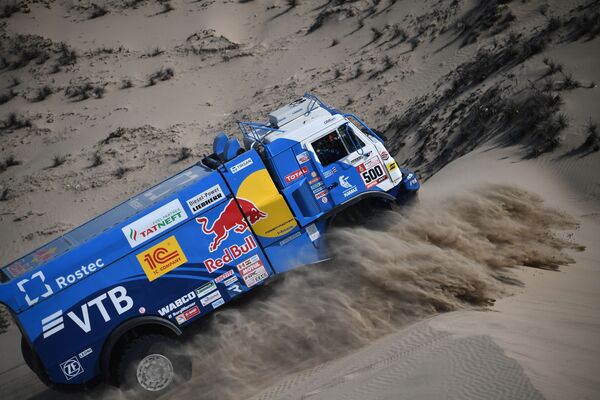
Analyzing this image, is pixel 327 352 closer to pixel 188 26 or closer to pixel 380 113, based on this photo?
pixel 380 113

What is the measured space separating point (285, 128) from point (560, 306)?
5280 mm

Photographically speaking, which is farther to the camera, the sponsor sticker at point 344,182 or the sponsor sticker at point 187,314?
the sponsor sticker at point 344,182

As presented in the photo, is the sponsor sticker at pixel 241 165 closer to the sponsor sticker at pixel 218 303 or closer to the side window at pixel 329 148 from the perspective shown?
the side window at pixel 329 148

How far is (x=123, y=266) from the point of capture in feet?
29.4

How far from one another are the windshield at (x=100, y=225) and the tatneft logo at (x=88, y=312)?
2.89 ft

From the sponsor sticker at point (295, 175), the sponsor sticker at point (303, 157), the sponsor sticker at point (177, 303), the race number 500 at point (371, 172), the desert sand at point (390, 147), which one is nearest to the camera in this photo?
the desert sand at point (390, 147)

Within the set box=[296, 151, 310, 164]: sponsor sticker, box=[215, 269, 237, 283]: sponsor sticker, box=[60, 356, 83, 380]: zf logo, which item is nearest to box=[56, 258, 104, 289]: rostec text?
box=[60, 356, 83, 380]: zf logo

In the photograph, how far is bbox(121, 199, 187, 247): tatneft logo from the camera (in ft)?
29.7

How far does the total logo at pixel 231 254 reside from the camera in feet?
30.5

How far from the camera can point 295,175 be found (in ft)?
31.9

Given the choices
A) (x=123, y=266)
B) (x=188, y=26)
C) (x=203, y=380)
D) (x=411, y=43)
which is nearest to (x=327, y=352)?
(x=203, y=380)

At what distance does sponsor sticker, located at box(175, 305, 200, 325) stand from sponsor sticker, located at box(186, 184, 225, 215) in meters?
1.54

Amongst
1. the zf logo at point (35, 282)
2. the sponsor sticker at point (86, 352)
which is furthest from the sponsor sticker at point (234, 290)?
the zf logo at point (35, 282)

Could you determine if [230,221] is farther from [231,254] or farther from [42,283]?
[42,283]
